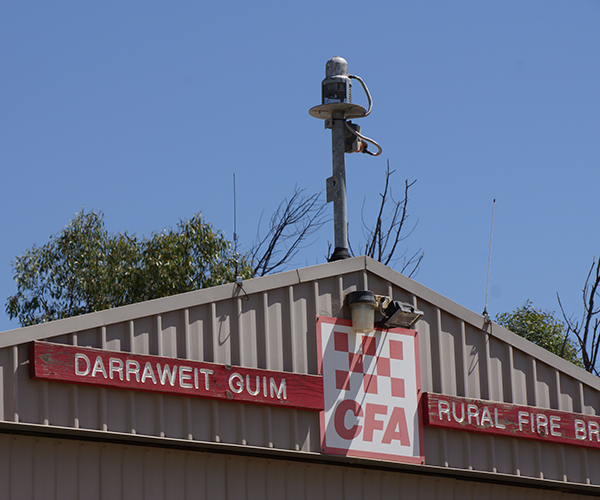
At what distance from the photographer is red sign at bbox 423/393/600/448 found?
41.6ft

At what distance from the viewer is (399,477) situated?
1262 cm

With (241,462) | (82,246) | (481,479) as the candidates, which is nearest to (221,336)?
(241,462)

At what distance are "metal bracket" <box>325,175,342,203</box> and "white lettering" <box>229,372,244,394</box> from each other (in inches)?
150

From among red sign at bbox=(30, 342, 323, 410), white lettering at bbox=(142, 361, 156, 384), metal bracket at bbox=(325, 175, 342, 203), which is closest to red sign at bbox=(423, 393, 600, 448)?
red sign at bbox=(30, 342, 323, 410)

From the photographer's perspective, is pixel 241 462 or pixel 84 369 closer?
Result: pixel 84 369

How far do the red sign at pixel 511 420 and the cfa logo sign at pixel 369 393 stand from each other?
30 centimetres

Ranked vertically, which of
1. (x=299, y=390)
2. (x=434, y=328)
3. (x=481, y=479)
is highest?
(x=434, y=328)

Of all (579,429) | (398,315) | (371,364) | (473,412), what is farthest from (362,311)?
(579,429)

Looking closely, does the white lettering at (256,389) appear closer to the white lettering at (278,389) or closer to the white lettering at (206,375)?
the white lettering at (278,389)

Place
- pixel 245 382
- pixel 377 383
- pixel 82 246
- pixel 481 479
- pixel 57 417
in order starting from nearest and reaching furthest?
pixel 57 417 < pixel 245 382 < pixel 377 383 < pixel 481 479 < pixel 82 246

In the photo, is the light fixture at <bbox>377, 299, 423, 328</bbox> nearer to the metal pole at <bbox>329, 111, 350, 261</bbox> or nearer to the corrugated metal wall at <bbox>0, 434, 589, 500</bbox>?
the metal pole at <bbox>329, 111, 350, 261</bbox>

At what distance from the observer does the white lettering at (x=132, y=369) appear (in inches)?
416

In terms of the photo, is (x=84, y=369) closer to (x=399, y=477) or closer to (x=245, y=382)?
(x=245, y=382)

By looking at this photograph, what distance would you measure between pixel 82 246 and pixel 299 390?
62.6 ft
